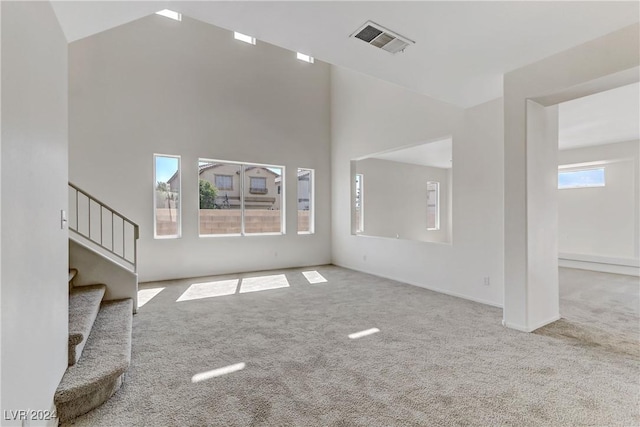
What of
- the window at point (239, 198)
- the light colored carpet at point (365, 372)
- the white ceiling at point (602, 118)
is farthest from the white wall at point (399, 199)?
the light colored carpet at point (365, 372)

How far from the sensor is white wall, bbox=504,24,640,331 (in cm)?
289

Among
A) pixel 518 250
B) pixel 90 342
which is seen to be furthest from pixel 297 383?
pixel 518 250

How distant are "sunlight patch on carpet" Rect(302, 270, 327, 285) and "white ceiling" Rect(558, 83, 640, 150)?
15.6 ft

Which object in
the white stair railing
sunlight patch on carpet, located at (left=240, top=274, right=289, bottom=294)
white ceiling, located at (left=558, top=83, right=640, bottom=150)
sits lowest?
sunlight patch on carpet, located at (left=240, top=274, right=289, bottom=294)

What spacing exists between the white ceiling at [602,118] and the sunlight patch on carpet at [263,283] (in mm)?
5266

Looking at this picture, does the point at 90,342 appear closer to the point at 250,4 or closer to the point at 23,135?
the point at 23,135

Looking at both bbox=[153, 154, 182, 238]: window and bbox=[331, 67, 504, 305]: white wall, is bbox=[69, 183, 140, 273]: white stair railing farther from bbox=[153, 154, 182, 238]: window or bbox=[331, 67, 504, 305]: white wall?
bbox=[331, 67, 504, 305]: white wall

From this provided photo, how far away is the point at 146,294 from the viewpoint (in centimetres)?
459

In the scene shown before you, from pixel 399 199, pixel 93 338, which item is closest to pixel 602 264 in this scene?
pixel 399 199

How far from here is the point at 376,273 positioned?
6.02m

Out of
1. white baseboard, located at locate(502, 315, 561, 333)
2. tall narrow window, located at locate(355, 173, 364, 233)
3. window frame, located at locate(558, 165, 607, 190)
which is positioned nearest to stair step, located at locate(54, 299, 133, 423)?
white baseboard, located at locate(502, 315, 561, 333)

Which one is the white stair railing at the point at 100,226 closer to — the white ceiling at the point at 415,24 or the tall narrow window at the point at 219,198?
the tall narrow window at the point at 219,198

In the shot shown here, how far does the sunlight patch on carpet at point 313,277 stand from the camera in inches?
218

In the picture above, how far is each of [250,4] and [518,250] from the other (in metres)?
3.57
